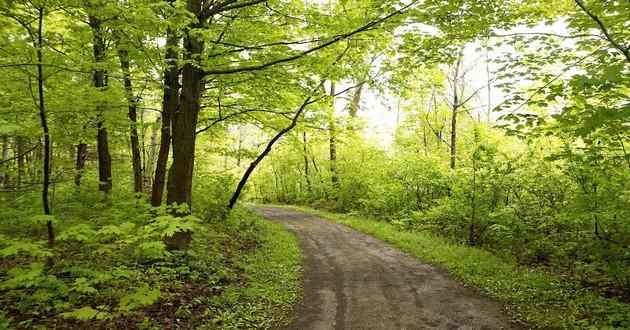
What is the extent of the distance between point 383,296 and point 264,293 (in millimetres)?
2684

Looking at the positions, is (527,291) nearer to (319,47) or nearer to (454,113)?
(319,47)

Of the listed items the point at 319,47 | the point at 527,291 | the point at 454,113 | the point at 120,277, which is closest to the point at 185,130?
the point at 120,277

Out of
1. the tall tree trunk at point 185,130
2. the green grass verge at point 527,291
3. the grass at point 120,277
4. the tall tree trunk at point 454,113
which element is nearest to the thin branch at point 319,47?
the tall tree trunk at point 185,130

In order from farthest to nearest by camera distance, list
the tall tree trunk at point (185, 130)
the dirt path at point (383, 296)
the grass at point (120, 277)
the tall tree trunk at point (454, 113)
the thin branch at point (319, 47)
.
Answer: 1. the tall tree trunk at point (454, 113)
2. the tall tree trunk at point (185, 130)
3. the thin branch at point (319, 47)
4. the dirt path at point (383, 296)
5. the grass at point (120, 277)

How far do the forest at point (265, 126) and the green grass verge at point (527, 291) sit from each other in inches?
1.8

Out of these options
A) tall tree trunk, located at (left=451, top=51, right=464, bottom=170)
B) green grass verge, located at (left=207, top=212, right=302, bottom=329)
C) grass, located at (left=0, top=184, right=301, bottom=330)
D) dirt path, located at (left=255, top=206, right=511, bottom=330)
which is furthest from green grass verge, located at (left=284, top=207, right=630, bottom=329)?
tall tree trunk, located at (left=451, top=51, right=464, bottom=170)

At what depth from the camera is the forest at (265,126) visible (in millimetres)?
5965

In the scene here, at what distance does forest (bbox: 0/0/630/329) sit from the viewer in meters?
5.96

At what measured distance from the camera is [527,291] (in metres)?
8.16

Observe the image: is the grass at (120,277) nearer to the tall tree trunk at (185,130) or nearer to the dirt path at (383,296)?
the dirt path at (383,296)

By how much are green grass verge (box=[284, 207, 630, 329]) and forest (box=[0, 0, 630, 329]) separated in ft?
0.15

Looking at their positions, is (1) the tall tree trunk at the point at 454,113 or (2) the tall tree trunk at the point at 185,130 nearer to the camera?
(2) the tall tree trunk at the point at 185,130

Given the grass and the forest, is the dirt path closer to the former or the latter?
the forest

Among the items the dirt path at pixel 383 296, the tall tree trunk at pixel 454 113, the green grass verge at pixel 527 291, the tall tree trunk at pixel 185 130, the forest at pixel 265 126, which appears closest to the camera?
the forest at pixel 265 126
